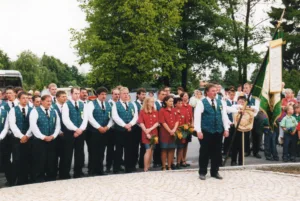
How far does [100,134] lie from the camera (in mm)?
10258

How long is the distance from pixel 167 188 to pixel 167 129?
9.09 feet

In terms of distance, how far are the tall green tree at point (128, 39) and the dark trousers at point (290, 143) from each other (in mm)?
20951

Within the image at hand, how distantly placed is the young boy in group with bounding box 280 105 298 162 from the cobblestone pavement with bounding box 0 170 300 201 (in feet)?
9.80

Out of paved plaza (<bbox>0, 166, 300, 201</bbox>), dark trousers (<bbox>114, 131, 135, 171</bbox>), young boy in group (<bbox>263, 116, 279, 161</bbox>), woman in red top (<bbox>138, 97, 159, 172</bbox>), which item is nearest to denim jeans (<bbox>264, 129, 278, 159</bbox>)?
young boy in group (<bbox>263, 116, 279, 161</bbox>)

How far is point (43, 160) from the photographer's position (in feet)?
30.6

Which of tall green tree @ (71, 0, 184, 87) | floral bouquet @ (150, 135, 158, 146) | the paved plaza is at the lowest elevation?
the paved plaza

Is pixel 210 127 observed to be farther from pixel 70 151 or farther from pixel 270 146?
pixel 270 146

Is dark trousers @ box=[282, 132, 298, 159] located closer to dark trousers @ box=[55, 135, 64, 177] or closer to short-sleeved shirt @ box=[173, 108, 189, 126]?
short-sleeved shirt @ box=[173, 108, 189, 126]

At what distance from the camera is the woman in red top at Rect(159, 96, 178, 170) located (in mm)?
10555

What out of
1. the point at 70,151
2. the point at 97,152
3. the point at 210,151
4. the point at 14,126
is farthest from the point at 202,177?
the point at 14,126

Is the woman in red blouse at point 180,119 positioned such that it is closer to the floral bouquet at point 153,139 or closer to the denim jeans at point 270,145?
the floral bouquet at point 153,139

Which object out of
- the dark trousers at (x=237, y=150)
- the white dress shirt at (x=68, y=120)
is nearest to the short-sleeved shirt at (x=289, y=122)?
the dark trousers at (x=237, y=150)

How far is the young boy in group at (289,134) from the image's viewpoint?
1209cm

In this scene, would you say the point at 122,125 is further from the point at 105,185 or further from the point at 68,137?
the point at 105,185
